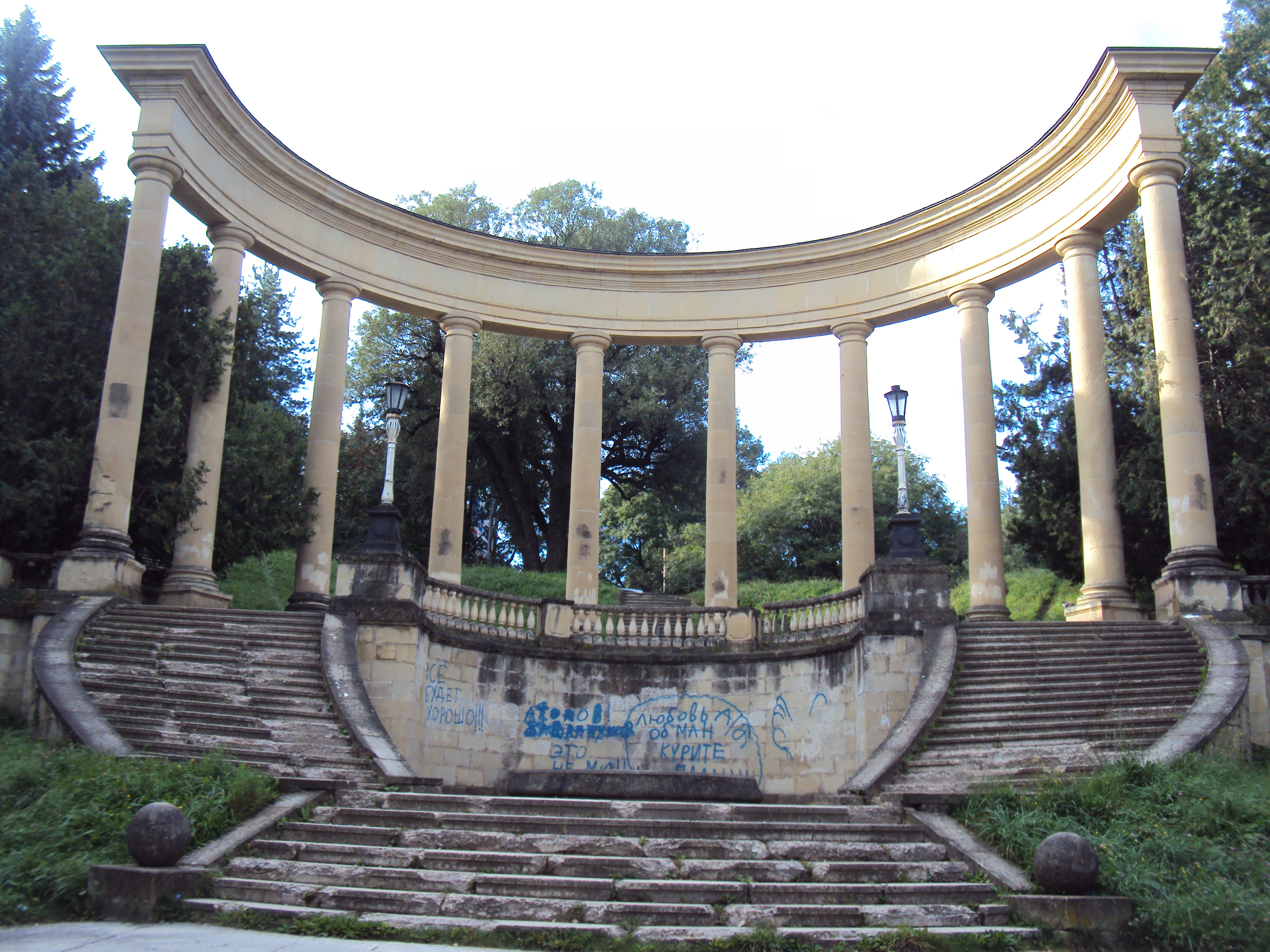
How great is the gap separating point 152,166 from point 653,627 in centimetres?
2078

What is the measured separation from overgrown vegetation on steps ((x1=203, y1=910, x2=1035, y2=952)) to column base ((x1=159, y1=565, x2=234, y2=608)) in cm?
2093

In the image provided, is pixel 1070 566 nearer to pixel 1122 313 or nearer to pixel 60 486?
pixel 1122 313

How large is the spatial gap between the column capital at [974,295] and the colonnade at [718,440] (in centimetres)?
5

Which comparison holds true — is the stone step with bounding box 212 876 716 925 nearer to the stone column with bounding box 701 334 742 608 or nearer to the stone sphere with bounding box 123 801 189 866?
the stone sphere with bounding box 123 801 189 866

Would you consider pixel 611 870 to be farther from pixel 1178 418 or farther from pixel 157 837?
pixel 1178 418

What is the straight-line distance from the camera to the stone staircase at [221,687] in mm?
20688

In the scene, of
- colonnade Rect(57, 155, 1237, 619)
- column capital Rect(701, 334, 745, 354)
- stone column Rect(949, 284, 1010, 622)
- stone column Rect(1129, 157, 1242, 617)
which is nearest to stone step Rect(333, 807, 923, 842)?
colonnade Rect(57, 155, 1237, 619)

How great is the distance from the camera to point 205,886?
1338 cm

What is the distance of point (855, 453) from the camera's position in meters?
38.4

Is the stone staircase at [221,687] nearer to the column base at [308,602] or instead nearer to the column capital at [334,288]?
the column base at [308,602]

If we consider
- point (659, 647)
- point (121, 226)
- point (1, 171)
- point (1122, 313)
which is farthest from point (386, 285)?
point (1122, 313)

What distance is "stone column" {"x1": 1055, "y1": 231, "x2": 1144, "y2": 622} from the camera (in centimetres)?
3219

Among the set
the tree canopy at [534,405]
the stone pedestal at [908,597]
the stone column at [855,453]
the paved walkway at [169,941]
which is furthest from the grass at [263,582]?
the paved walkway at [169,941]

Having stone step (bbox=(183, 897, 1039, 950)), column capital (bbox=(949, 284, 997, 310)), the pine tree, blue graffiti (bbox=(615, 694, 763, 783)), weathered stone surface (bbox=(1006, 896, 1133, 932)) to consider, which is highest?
the pine tree
